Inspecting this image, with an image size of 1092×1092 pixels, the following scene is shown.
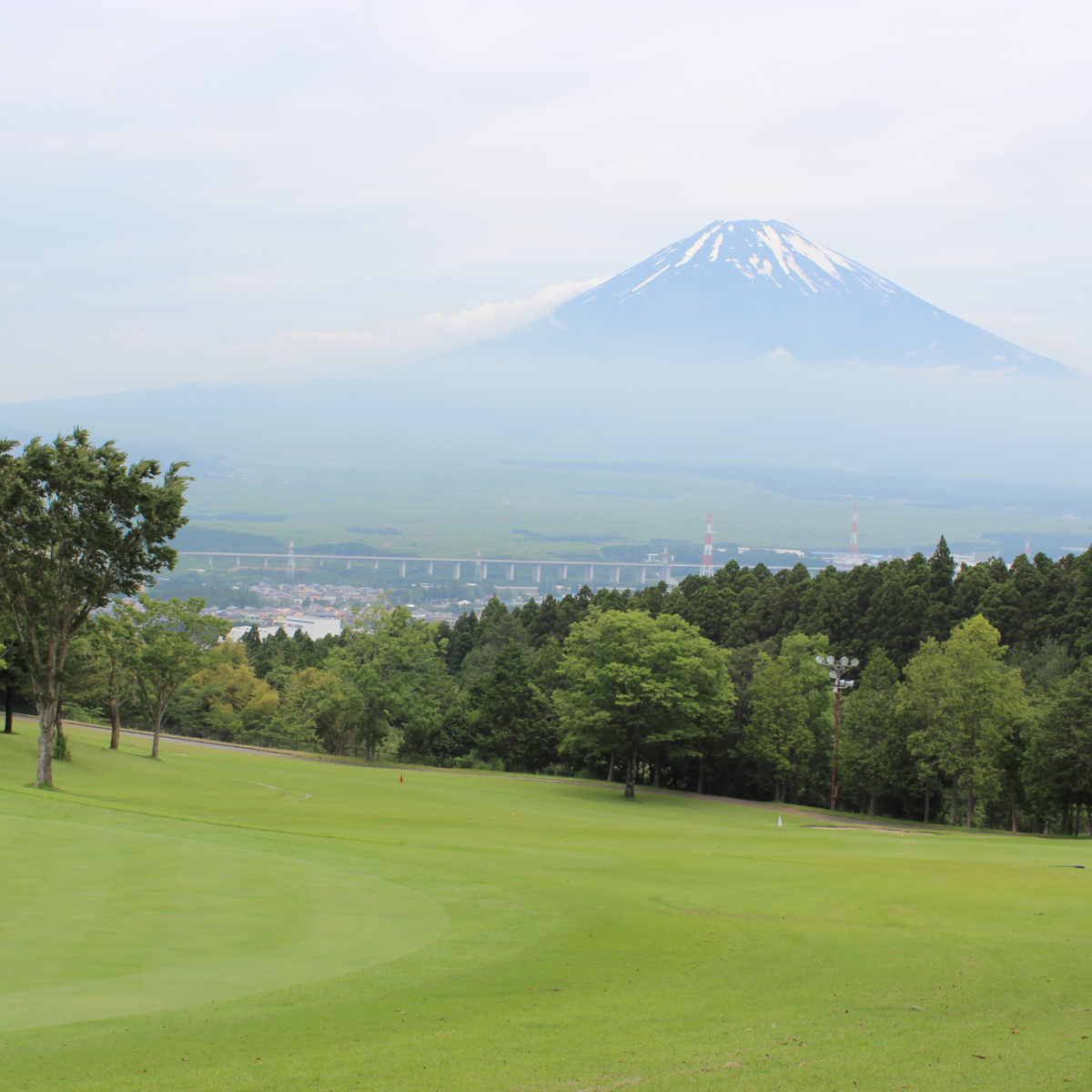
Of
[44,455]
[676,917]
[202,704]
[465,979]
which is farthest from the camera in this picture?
[202,704]

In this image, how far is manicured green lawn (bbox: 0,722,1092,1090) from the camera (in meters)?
8.22

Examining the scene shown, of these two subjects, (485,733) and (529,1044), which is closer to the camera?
(529,1044)

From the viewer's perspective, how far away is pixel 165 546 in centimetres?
2967

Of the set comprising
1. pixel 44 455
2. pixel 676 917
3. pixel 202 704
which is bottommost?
pixel 202 704

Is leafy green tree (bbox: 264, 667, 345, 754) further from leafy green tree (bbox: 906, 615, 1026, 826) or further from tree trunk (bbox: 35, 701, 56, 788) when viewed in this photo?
leafy green tree (bbox: 906, 615, 1026, 826)

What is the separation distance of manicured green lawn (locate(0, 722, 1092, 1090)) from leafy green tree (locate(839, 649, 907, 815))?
24220 millimetres

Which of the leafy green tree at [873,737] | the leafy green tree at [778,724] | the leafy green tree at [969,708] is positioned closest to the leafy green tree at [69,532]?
the leafy green tree at [969,708]

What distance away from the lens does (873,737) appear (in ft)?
160

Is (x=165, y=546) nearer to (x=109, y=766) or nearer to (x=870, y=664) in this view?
(x=109, y=766)

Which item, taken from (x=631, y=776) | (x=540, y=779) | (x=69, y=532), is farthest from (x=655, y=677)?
(x=69, y=532)

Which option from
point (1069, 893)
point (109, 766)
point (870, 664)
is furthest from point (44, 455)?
point (870, 664)

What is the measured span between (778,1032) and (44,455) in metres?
25.0

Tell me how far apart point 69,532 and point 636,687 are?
28.8 meters

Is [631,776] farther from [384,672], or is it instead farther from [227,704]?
[227,704]
